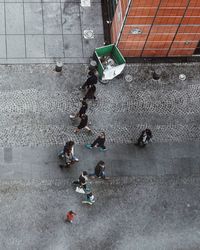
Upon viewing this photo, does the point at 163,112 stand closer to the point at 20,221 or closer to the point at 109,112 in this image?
the point at 109,112

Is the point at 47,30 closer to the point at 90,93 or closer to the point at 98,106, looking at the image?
the point at 90,93

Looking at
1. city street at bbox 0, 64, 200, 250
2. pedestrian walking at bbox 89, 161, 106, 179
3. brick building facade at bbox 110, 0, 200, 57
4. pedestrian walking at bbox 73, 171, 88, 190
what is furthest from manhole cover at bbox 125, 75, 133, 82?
pedestrian walking at bbox 73, 171, 88, 190

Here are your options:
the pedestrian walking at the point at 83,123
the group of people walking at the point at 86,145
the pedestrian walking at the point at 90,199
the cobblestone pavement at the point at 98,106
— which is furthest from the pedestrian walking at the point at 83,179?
the cobblestone pavement at the point at 98,106

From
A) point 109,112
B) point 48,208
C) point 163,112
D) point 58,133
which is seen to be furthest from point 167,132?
point 48,208

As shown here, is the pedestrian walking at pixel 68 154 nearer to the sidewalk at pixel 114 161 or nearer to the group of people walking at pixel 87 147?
the group of people walking at pixel 87 147

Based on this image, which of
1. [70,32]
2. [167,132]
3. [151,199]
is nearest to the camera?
[151,199]

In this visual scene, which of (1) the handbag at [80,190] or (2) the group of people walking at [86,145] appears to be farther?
(1) the handbag at [80,190]
